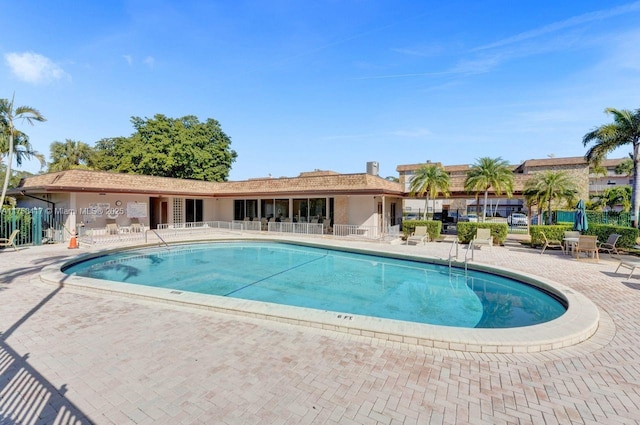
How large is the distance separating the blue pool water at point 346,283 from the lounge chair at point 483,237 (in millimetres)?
4720

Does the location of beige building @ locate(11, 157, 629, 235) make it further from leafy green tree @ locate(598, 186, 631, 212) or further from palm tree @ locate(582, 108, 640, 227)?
leafy green tree @ locate(598, 186, 631, 212)

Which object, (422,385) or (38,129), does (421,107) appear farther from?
(38,129)

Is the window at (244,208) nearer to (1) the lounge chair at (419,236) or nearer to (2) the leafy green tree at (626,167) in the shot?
(1) the lounge chair at (419,236)

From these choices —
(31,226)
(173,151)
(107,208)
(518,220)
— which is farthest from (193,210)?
(518,220)

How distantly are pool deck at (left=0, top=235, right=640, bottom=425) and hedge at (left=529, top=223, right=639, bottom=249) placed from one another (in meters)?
10.2

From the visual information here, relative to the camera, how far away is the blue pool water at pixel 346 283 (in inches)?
304

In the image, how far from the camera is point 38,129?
1673cm

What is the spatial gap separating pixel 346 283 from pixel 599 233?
12816 mm

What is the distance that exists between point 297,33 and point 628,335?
15683 mm

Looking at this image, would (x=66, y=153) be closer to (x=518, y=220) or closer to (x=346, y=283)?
(x=346, y=283)

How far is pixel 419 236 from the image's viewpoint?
17.1 m

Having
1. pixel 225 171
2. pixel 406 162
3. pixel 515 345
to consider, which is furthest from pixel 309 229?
pixel 406 162

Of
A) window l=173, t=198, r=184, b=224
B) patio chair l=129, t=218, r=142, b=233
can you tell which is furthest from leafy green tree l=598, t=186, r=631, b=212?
patio chair l=129, t=218, r=142, b=233

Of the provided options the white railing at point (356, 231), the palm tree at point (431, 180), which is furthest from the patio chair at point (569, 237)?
the white railing at point (356, 231)
